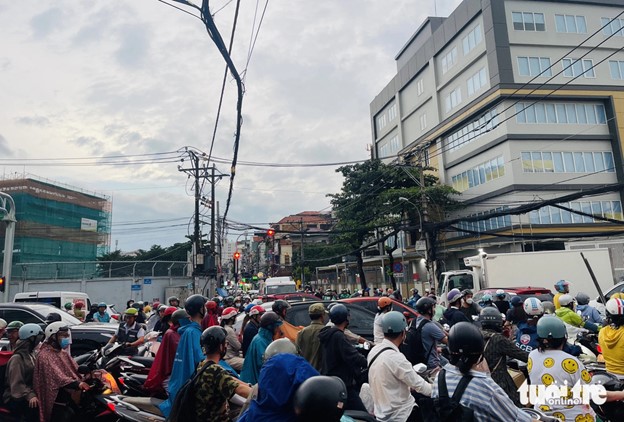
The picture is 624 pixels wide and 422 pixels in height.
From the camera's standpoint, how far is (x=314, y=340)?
516 cm

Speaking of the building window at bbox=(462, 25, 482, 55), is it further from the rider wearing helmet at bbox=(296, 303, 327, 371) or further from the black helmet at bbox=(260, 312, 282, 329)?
the black helmet at bbox=(260, 312, 282, 329)

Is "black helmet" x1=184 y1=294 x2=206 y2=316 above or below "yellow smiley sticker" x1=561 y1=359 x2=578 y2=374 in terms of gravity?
above

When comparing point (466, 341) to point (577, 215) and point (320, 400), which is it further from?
point (577, 215)

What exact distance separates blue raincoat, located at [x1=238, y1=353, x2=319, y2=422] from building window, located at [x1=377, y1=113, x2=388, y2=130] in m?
51.9

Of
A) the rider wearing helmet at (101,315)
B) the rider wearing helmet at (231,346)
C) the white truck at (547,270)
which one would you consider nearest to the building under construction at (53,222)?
the rider wearing helmet at (101,315)

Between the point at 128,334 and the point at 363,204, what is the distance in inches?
1147

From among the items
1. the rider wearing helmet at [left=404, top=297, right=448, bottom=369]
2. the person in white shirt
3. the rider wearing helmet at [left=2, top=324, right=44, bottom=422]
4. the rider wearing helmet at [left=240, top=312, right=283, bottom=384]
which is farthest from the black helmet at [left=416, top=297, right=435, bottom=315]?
the rider wearing helmet at [left=2, top=324, right=44, bottom=422]

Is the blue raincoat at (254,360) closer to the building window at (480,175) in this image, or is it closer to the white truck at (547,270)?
the white truck at (547,270)

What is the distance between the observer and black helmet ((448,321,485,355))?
2.88 metres

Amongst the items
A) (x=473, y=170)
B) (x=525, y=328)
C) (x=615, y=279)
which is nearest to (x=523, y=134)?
(x=473, y=170)

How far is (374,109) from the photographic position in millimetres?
55594

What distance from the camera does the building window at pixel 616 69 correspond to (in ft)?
117

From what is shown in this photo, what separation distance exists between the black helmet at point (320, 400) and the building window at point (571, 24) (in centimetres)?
4135

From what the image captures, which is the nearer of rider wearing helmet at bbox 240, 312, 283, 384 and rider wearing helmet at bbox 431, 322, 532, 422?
rider wearing helmet at bbox 431, 322, 532, 422
